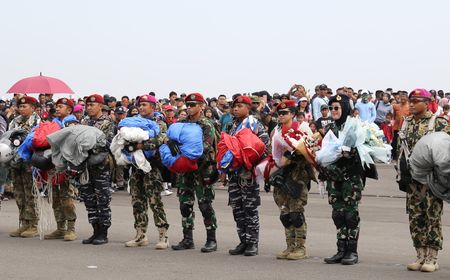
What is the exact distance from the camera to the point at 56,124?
44.7 ft

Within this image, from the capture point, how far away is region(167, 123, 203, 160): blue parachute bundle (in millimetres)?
11859

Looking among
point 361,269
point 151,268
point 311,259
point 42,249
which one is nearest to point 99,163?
point 42,249

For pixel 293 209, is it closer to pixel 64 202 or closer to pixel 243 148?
pixel 243 148

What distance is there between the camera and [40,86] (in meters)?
21.5

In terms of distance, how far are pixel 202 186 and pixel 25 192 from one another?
3.19 m

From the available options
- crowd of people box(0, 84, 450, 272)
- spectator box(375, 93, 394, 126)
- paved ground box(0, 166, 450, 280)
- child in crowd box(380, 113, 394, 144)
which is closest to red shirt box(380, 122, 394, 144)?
child in crowd box(380, 113, 394, 144)

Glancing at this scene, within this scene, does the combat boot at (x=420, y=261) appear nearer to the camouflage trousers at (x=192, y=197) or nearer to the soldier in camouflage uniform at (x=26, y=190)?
the camouflage trousers at (x=192, y=197)

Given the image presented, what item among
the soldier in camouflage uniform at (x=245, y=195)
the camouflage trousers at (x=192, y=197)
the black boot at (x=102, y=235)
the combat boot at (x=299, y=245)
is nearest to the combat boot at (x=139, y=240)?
the black boot at (x=102, y=235)

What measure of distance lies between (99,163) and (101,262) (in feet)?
6.45

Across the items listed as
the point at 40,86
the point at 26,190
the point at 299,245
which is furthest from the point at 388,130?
the point at 299,245

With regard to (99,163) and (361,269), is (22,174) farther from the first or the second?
(361,269)

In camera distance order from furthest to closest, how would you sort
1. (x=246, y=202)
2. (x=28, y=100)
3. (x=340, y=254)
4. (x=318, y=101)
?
(x=318, y=101) < (x=28, y=100) < (x=246, y=202) < (x=340, y=254)

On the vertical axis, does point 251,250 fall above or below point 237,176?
below

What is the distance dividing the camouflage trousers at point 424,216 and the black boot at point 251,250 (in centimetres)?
212
